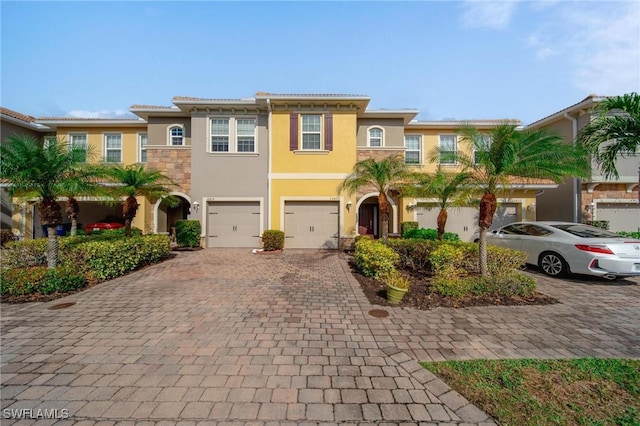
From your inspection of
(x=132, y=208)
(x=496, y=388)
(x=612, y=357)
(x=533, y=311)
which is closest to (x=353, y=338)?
(x=496, y=388)

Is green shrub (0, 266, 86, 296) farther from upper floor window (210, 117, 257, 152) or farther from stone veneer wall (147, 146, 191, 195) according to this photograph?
upper floor window (210, 117, 257, 152)

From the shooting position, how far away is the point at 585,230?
7.13 metres

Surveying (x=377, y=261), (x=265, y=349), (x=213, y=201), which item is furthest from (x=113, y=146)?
(x=265, y=349)

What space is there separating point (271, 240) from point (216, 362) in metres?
8.14

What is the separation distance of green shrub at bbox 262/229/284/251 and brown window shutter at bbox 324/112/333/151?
4814 millimetres

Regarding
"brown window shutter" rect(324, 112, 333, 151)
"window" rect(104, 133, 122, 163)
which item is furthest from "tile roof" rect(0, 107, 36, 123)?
"brown window shutter" rect(324, 112, 333, 151)

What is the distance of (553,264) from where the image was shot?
7.19 meters

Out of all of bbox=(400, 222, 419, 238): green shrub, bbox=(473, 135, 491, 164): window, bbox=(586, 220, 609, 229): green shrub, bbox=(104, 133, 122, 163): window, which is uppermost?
bbox=(104, 133, 122, 163): window

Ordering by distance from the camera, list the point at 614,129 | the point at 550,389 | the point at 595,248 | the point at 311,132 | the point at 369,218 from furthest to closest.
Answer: the point at 369,218 → the point at 311,132 → the point at 595,248 → the point at 614,129 → the point at 550,389

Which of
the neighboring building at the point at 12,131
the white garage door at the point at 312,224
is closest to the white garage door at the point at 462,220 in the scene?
the white garage door at the point at 312,224

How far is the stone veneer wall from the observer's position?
40.8 ft

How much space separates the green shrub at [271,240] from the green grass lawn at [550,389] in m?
8.81

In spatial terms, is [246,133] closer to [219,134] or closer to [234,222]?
[219,134]

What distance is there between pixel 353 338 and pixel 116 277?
713 centimetres
